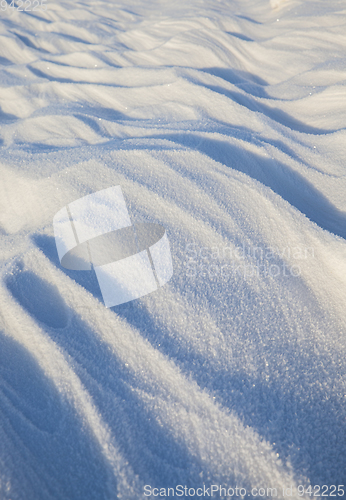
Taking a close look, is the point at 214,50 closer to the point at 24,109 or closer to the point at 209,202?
the point at 24,109

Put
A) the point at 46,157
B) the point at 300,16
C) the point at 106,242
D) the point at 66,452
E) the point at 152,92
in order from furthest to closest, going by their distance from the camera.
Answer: the point at 300,16 → the point at 152,92 → the point at 46,157 → the point at 106,242 → the point at 66,452

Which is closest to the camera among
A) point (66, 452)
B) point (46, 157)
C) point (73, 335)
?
point (66, 452)

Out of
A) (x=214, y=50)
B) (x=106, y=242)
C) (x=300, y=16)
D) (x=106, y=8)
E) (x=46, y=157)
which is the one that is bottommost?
(x=106, y=242)

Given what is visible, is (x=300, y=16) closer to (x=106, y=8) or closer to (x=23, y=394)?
(x=106, y=8)

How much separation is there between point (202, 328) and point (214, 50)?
216 cm

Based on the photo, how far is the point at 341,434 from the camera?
666 millimetres

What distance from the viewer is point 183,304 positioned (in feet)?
2.80

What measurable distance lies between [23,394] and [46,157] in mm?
972

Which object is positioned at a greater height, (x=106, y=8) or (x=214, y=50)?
(x=106, y=8)

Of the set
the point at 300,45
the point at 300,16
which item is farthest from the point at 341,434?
the point at 300,16

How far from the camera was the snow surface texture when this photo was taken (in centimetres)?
63

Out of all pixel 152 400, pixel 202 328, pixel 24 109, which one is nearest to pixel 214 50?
pixel 24 109

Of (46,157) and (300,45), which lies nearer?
(46,157)

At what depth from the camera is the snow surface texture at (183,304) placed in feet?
2.07
